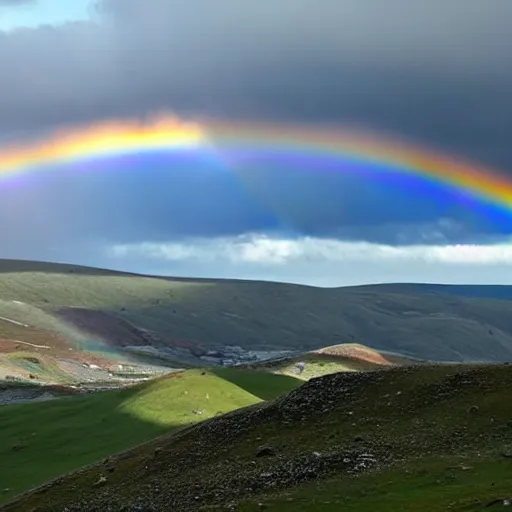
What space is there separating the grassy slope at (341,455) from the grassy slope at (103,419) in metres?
17.9

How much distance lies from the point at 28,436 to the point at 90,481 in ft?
103

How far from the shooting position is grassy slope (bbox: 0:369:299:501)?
197 feet

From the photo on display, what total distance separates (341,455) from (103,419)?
131 ft

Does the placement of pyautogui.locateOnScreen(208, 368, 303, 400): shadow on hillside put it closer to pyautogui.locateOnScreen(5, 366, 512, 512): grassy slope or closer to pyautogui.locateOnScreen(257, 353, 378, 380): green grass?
pyautogui.locateOnScreen(257, 353, 378, 380): green grass

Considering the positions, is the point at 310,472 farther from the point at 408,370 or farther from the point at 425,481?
the point at 408,370

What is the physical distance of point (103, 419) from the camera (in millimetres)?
69500

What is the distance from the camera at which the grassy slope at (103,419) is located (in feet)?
197

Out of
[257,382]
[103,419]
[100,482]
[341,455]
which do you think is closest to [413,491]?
[341,455]

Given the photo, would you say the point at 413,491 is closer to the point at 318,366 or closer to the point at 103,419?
the point at 103,419

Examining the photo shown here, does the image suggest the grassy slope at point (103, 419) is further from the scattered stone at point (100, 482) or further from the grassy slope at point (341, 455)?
the grassy slope at point (341, 455)

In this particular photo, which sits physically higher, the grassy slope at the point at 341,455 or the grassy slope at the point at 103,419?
the grassy slope at the point at 341,455

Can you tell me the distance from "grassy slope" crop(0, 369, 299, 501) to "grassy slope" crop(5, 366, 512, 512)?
704 inches

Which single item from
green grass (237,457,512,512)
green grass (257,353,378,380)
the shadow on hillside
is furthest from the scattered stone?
green grass (257,353,378,380)

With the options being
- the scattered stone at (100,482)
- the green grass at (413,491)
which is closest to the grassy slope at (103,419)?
the scattered stone at (100,482)
